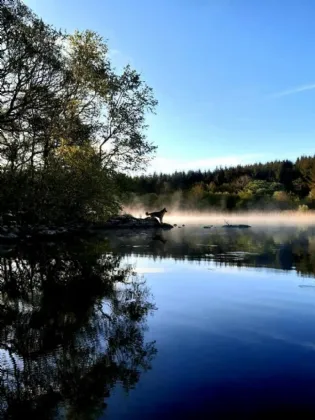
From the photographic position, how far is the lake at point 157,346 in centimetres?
451

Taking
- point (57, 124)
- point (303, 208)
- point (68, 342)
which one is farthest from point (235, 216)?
point (68, 342)

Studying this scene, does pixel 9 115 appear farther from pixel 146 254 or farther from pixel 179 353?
pixel 179 353

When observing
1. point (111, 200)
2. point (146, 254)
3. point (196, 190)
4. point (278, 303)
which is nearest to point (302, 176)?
point (196, 190)

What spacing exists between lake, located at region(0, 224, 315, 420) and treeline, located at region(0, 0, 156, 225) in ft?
33.5

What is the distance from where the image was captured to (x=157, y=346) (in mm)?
6359

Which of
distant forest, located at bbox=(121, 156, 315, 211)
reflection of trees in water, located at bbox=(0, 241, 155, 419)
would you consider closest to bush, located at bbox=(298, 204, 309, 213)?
distant forest, located at bbox=(121, 156, 315, 211)

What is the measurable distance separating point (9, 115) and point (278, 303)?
1621 centimetres

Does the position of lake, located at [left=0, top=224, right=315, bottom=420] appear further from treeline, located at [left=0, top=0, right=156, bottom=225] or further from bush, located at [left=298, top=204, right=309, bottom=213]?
bush, located at [left=298, top=204, right=309, bottom=213]

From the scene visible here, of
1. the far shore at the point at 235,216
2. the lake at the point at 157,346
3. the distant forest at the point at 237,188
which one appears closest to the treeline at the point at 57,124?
the lake at the point at 157,346

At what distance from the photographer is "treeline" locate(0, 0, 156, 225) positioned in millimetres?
20812

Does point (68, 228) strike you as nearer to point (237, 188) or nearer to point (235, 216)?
point (235, 216)

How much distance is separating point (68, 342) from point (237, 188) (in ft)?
389

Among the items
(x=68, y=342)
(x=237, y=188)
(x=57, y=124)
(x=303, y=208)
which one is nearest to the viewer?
(x=68, y=342)

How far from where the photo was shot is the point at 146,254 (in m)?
19.3
